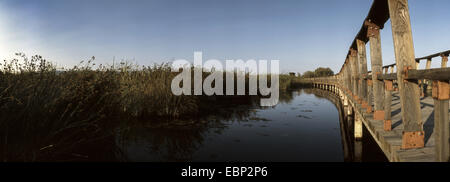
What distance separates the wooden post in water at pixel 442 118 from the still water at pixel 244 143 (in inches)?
118

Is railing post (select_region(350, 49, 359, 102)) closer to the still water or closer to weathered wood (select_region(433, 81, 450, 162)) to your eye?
the still water

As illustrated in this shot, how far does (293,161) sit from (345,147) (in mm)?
1982

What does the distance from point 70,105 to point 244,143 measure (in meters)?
4.08

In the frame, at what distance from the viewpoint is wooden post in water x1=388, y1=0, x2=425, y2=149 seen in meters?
2.52

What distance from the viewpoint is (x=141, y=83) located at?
8109 millimetres

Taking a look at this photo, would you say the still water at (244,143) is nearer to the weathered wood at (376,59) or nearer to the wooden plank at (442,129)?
the weathered wood at (376,59)

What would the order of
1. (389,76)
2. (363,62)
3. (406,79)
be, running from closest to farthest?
(406,79) < (389,76) < (363,62)

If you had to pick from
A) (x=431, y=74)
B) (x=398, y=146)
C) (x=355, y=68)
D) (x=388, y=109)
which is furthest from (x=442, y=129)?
(x=355, y=68)

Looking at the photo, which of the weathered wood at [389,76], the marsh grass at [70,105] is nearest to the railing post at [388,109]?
the weathered wood at [389,76]

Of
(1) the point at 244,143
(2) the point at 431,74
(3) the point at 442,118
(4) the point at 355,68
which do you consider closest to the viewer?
(3) the point at 442,118

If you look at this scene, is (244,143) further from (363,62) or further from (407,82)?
(407,82)

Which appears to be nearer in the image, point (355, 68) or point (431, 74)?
point (431, 74)

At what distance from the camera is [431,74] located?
6.64 feet
